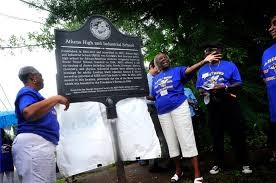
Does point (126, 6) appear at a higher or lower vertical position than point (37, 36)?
lower

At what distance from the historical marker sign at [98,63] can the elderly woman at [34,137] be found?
427 mm

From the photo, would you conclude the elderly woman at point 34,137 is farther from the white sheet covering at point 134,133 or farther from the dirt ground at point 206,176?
the dirt ground at point 206,176

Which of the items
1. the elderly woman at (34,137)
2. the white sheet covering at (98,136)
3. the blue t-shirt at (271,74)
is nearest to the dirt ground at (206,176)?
the blue t-shirt at (271,74)

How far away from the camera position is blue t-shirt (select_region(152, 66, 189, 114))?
4.88 metres

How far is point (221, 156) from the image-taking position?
5.04 metres

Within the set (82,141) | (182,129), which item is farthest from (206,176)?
(82,141)

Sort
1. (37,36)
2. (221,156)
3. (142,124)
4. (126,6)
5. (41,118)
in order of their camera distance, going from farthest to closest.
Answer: (37,36), (221,156), (126,6), (142,124), (41,118)

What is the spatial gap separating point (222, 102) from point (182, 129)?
0.71 m

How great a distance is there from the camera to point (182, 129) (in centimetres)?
482

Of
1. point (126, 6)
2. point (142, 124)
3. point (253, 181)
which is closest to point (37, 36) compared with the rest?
point (126, 6)

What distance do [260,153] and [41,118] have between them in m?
3.92

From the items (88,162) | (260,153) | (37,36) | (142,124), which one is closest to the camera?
(88,162)

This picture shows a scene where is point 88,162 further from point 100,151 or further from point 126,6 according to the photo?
point 126,6

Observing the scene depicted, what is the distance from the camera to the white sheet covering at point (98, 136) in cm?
391
